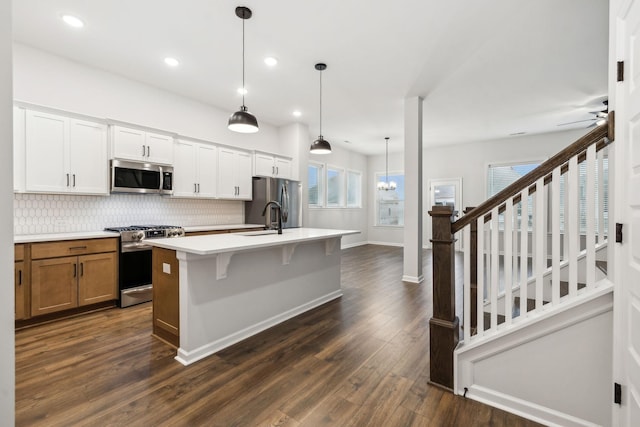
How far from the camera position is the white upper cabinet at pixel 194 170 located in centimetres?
445

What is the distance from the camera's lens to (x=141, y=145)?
3965 millimetres

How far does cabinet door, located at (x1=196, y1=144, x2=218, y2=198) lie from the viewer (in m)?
4.72

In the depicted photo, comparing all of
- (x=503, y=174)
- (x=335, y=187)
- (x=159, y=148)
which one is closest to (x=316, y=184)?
(x=335, y=187)

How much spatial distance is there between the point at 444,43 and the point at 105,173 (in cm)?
440

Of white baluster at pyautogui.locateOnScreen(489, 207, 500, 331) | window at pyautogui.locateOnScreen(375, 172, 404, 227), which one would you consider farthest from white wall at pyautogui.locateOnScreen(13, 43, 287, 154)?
window at pyautogui.locateOnScreen(375, 172, 404, 227)

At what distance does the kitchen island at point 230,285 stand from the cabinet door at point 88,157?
1741 millimetres

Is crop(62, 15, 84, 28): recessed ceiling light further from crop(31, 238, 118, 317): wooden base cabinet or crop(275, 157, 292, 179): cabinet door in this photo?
crop(275, 157, 292, 179): cabinet door

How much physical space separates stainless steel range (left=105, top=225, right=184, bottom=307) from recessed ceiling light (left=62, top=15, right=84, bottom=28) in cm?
221

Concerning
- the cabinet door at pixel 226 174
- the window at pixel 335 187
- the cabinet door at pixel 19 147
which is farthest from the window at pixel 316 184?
the cabinet door at pixel 19 147

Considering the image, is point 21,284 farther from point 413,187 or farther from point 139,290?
point 413,187

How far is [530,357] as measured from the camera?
167 centimetres

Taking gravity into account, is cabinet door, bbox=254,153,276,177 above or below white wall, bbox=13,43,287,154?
below

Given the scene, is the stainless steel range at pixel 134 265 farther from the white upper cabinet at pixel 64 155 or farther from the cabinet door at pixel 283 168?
the cabinet door at pixel 283 168

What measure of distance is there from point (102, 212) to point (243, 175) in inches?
87.3
